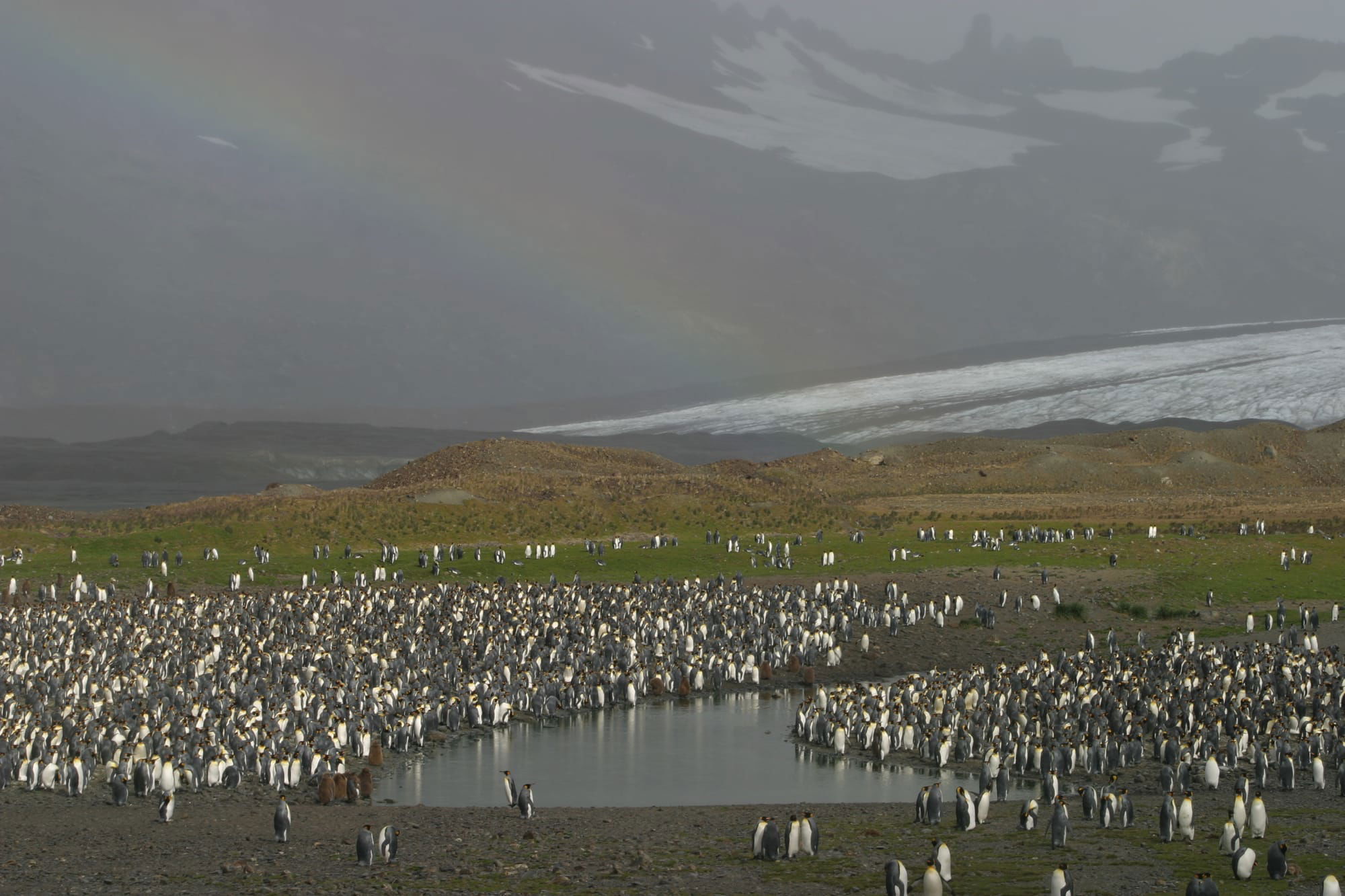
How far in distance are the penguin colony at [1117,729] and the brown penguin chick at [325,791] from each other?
411 inches

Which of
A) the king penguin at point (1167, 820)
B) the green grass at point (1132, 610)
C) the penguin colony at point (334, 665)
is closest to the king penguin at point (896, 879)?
the king penguin at point (1167, 820)

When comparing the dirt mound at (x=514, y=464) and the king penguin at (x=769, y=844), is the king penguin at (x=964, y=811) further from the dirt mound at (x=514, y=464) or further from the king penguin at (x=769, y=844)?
the dirt mound at (x=514, y=464)

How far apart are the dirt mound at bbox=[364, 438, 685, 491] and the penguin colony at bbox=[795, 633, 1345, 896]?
134 ft

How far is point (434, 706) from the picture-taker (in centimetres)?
3052

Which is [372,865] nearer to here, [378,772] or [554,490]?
[378,772]

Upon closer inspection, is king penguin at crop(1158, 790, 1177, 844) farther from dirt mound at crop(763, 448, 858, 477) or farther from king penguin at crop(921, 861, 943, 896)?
dirt mound at crop(763, 448, 858, 477)

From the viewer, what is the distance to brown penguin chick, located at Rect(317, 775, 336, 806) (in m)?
24.2

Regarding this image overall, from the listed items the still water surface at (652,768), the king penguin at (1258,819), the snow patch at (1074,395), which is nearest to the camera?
the king penguin at (1258,819)

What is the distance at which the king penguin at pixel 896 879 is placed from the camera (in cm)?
1644

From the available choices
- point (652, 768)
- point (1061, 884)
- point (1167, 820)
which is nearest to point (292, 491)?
point (652, 768)

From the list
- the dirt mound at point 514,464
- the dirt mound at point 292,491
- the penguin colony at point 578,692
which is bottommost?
the penguin colony at point 578,692

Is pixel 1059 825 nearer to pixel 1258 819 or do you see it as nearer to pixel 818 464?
pixel 1258 819

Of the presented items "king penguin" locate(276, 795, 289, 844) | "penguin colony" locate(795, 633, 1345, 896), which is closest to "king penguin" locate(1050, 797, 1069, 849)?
"penguin colony" locate(795, 633, 1345, 896)

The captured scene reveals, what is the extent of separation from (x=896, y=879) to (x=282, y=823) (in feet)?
31.2
